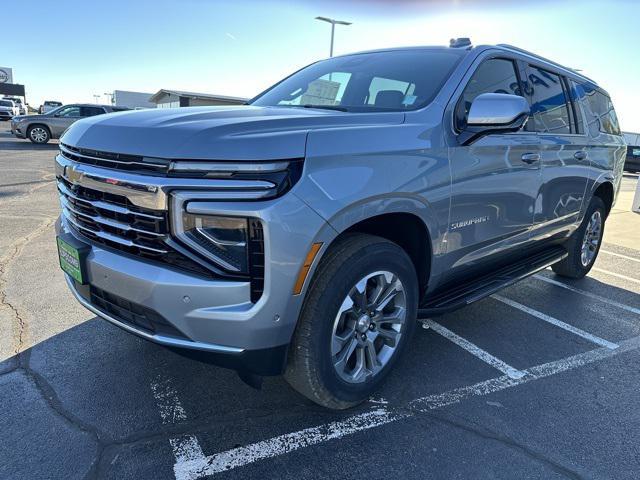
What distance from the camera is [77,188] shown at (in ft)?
7.91

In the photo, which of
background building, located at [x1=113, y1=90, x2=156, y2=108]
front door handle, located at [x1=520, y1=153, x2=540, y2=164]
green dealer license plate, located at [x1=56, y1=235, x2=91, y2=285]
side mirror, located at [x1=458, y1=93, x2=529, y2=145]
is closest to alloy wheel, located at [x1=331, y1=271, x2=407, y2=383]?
side mirror, located at [x1=458, y1=93, x2=529, y2=145]

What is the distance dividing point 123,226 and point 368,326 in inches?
53.1

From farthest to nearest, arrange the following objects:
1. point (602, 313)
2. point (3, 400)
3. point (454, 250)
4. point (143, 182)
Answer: point (602, 313) < point (454, 250) < point (3, 400) < point (143, 182)

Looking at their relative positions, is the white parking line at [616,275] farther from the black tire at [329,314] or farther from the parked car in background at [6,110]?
the parked car in background at [6,110]

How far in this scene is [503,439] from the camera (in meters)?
2.48

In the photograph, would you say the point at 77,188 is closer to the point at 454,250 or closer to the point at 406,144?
the point at 406,144

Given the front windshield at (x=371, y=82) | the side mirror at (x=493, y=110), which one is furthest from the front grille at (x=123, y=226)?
the side mirror at (x=493, y=110)

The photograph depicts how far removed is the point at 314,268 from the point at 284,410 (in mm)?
988

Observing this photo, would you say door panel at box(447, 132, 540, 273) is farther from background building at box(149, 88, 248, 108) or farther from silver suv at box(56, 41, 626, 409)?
background building at box(149, 88, 248, 108)

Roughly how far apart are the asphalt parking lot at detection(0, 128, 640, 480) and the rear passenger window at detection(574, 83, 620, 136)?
2094 mm

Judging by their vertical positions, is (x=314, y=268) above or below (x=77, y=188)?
below

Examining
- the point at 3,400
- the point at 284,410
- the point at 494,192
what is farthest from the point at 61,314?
the point at 494,192

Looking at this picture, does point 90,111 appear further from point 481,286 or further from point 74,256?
point 481,286

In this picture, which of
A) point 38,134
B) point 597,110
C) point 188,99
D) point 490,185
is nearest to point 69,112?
point 38,134
